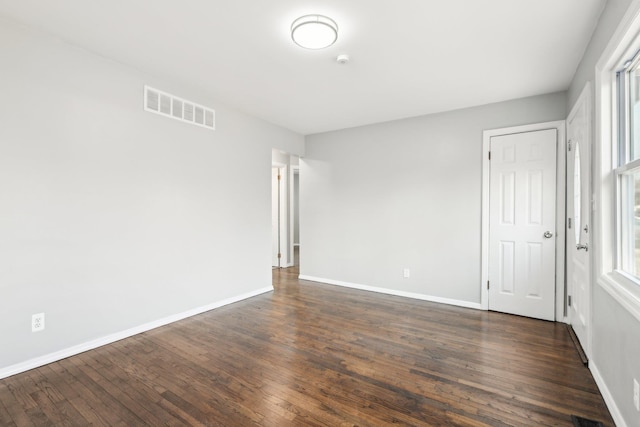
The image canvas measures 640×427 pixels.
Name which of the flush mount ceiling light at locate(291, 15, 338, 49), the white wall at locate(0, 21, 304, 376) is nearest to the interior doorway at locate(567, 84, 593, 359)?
the flush mount ceiling light at locate(291, 15, 338, 49)

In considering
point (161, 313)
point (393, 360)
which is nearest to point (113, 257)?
point (161, 313)

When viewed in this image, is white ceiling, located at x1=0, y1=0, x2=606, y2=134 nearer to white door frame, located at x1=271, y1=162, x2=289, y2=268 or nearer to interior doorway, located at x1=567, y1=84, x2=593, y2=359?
interior doorway, located at x1=567, y1=84, x2=593, y2=359

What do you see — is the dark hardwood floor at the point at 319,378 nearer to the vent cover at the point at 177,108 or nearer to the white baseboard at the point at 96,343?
the white baseboard at the point at 96,343

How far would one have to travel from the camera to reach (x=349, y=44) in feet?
8.00

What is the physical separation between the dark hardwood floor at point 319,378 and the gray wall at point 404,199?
3.09 feet

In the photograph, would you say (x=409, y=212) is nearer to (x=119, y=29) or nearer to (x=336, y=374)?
(x=336, y=374)

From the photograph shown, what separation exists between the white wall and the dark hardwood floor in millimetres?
370

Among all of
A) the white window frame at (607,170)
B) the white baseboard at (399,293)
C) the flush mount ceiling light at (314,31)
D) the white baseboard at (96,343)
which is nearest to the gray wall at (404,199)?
the white baseboard at (399,293)

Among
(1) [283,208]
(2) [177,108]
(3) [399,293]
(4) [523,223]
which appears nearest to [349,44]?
(2) [177,108]

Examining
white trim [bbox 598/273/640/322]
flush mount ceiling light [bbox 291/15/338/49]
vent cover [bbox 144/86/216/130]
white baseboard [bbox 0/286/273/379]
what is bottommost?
white baseboard [bbox 0/286/273/379]

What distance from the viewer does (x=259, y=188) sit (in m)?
4.38

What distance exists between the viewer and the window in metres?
1.71

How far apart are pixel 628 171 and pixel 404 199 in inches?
104

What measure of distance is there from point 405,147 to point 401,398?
325cm
